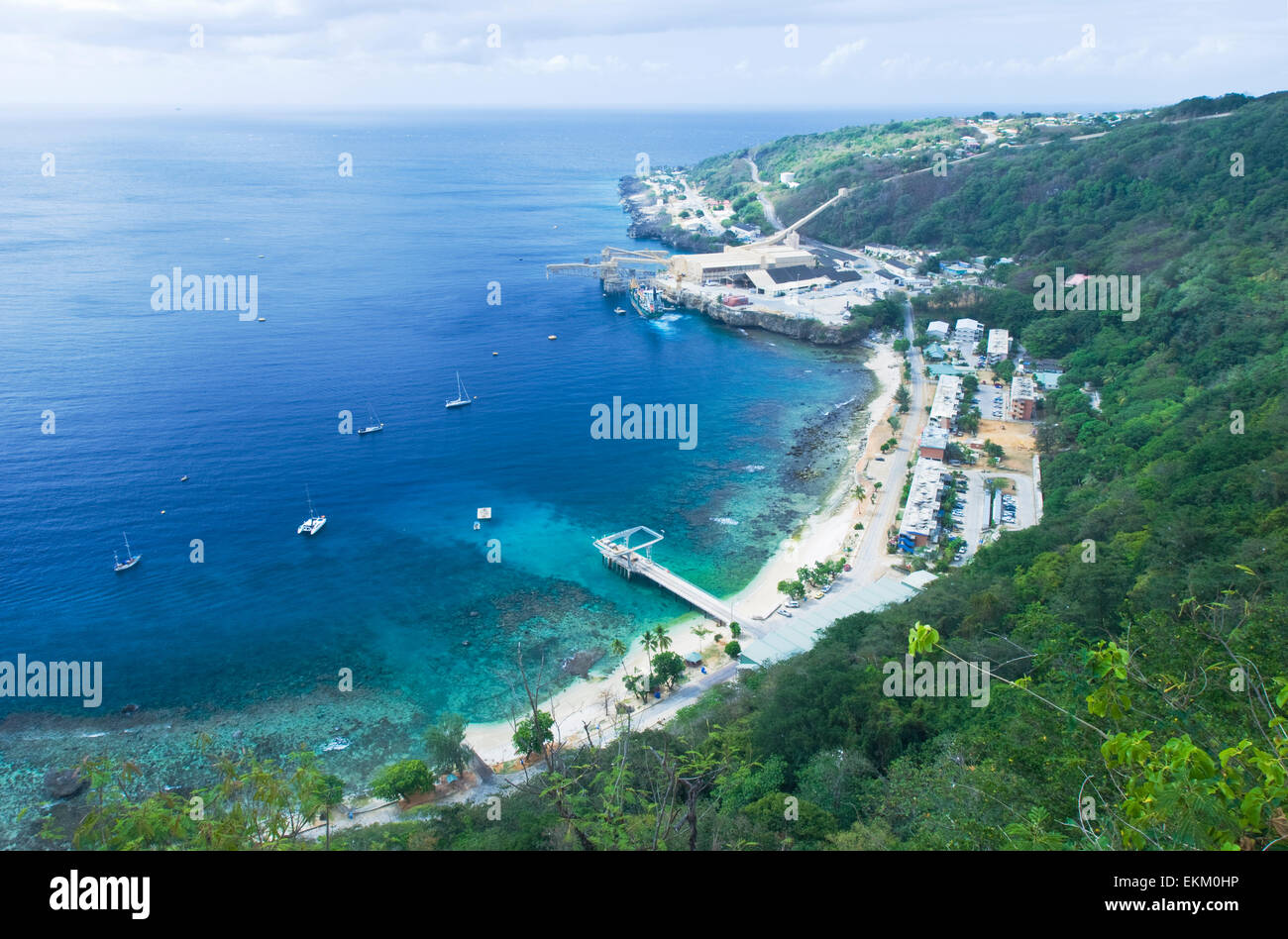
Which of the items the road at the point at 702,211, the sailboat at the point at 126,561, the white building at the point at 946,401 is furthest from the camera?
the road at the point at 702,211

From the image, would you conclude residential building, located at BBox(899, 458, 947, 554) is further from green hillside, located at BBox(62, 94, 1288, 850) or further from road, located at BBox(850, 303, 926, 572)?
green hillside, located at BBox(62, 94, 1288, 850)

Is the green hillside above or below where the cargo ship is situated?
below

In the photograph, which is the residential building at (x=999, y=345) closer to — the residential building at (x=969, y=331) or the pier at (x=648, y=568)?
the residential building at (x=969, y=331)

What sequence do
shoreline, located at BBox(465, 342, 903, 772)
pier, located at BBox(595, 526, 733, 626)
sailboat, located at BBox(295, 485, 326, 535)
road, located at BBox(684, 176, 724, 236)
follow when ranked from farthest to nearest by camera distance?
1. road, located at BBox(684, 176, 724, 236)
2. sailboat, located at BBox(295, 485, 326, 535)
3. pier, located at BBox(595, 526, 733, 626)
4. shoreline, located at BBox(465, 342, 903, 772)

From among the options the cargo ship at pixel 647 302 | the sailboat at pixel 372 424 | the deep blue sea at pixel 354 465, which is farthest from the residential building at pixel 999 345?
the sailboat at pixel 372 424

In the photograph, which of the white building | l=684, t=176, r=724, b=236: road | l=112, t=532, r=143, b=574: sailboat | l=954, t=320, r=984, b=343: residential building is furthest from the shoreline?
l=684, t=176, r=724, b=236: road

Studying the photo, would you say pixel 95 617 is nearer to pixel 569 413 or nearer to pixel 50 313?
pixel 569 413

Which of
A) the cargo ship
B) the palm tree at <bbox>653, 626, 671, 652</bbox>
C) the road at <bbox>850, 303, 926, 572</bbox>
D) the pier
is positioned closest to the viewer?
the palm tree at <bbox>653, 626, 671, 652</bbox>
